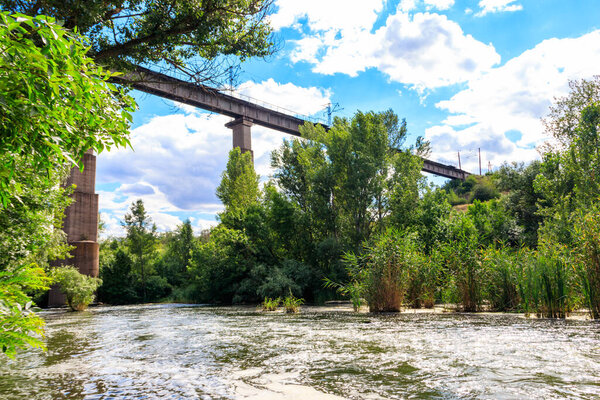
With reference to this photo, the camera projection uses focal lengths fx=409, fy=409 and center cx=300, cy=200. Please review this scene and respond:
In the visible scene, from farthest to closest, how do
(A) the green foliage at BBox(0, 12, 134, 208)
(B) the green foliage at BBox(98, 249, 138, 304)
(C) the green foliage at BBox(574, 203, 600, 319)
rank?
(B) the green foliage at BBox(98, 249, 138, 304), (C) the green foliage at BBox(574, 203, 600, 319), (A) the green foliage at BBox(0, 12, 134, 208)

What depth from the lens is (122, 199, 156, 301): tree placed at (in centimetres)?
4991

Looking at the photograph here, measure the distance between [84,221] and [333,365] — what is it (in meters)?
37.0

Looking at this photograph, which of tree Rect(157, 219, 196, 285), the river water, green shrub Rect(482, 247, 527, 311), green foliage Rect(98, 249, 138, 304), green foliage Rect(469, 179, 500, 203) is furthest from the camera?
green foliage Rect(469, 179, 500, 203)

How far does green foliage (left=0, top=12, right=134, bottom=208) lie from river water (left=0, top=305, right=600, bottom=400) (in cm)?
347

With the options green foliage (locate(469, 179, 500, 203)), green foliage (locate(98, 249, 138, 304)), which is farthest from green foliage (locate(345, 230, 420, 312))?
green foliage (locate(469, 179, 500, 203))

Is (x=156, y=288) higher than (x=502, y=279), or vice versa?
(x=502, y=279)

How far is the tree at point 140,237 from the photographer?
1965 inches

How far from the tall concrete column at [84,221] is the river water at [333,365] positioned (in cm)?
2903

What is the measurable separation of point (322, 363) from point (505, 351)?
3282 millimetres

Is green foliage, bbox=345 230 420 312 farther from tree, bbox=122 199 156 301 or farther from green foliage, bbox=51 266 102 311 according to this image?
tree, bbox=122 199 156 301

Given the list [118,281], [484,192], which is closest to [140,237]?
[118,281]

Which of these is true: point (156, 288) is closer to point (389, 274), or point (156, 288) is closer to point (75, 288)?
point (75, 288)

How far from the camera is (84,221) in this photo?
123 ft

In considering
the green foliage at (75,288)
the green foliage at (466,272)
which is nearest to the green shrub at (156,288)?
the green foliage at (75,288)
